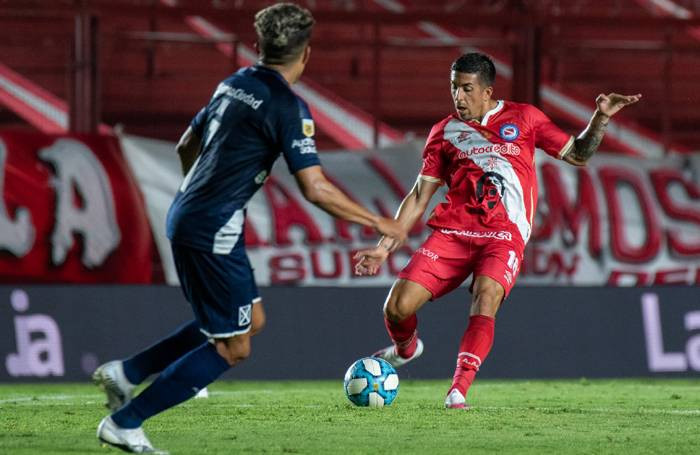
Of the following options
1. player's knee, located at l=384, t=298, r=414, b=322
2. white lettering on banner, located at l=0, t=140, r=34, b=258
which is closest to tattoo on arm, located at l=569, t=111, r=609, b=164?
player's knee, located at l=384, t=298, r=414, b=322

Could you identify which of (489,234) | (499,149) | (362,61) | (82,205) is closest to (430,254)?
(489,234)

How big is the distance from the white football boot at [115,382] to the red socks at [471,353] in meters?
2.25

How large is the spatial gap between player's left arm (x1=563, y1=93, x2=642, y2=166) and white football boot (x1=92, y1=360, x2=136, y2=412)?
3.15m

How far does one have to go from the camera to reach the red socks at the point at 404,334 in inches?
325

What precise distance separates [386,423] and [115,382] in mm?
1666

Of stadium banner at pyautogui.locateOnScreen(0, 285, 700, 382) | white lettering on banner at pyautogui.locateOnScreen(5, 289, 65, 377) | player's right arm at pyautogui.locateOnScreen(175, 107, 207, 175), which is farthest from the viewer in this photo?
stadium banner at pyautogui.locateOnScreen(0, 285, 700, 382)

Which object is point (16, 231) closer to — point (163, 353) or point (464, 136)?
point (464, 136)

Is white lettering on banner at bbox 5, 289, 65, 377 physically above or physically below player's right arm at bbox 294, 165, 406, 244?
below

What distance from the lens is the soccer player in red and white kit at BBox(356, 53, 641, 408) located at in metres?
7.87

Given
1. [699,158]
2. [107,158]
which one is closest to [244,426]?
[107,158]

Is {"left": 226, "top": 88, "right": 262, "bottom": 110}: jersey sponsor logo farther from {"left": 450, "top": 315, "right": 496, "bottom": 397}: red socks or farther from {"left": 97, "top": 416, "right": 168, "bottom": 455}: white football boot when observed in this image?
{"left": 450, "top": 315, "right": 496, "bottom": 397}: red socks

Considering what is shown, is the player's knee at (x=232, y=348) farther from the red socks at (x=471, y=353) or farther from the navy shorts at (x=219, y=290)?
the red socks at (x=471, y=353)

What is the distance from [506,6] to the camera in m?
15.0

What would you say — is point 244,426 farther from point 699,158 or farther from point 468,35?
point 468,35
